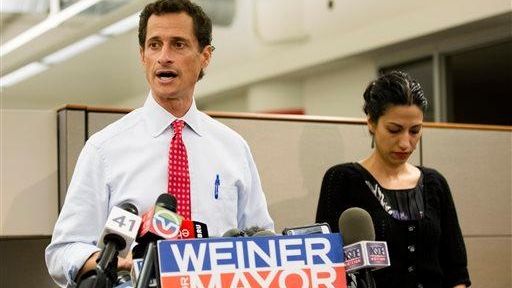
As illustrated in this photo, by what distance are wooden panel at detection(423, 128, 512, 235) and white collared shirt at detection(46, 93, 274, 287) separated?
5.33 feet

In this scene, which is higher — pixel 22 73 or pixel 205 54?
pixel 22 73

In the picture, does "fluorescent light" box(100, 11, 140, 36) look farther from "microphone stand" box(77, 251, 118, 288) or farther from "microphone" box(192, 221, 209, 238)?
"microphone stand" box(77, 251, 118, 288)

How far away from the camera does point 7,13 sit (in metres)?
7.30

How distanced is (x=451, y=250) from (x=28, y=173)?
1.38m

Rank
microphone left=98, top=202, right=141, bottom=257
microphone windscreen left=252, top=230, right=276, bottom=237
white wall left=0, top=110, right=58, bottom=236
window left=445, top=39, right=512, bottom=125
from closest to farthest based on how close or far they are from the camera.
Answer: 1. microphone left=98, top=202, right=141, bottom=257
2. microphone windscreen left=252, top=230, right=276, bottom=237
3. white wall left=0, top=110, right=58, bottom=236
4. window left=445, top=39, right=512, bottom=125

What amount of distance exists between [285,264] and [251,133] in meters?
1.69

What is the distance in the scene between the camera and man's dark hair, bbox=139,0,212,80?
2061 mm

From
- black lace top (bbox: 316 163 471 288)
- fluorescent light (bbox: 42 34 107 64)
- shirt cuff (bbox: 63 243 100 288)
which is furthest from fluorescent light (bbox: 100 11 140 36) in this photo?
shirt cuff (bbox: 63 243 100 288)

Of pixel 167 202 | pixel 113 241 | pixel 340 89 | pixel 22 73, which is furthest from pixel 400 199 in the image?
pixel 22 73

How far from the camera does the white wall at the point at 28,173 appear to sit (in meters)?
2.91

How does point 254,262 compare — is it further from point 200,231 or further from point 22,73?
point 22,73

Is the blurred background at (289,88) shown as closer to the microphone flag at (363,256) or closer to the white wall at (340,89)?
the white wall at (340,89)

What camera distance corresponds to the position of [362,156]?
354 cm

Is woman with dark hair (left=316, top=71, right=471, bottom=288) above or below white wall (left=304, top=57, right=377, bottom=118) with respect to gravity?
below
